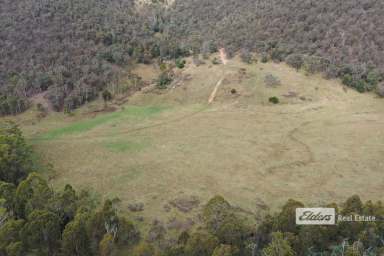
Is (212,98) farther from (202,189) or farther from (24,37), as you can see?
(24,37)

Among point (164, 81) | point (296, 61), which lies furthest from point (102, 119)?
point (296, 61)

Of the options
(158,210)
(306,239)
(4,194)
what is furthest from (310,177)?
(4,194)

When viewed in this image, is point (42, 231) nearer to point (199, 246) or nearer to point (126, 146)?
point (199, 246)

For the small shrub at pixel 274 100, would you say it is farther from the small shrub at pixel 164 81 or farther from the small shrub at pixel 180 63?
the small shrub at pixel 180 63

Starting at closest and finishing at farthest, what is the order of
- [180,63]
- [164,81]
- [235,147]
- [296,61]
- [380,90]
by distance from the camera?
[235,147]
[380,90]
[164,81]
[296,61]
[180,63]

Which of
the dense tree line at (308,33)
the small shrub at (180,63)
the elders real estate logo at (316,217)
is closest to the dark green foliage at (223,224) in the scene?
the elders real estate logo at (316,217)
